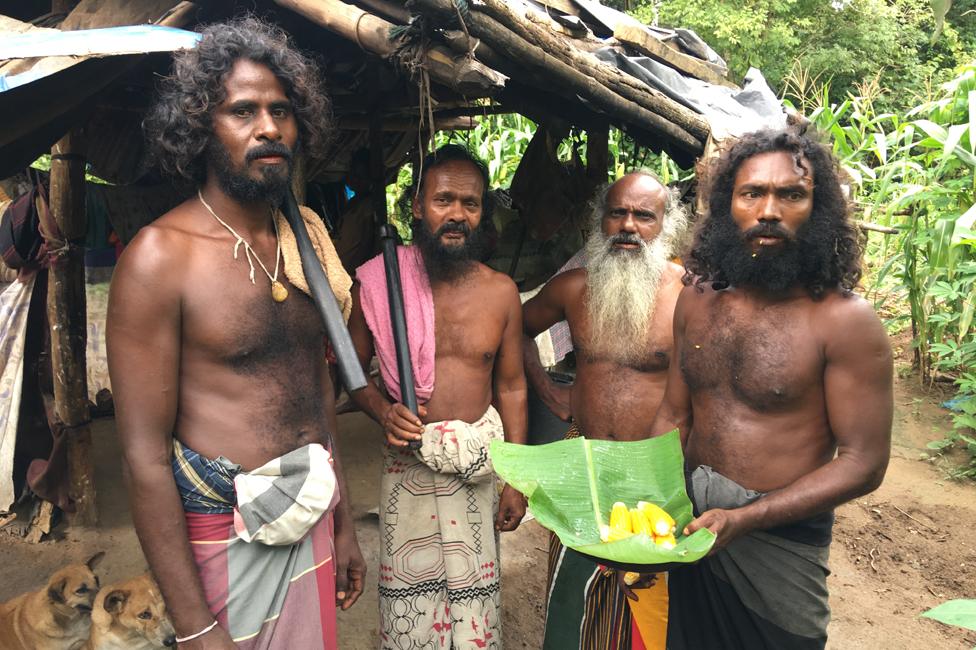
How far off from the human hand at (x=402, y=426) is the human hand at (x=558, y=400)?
971 millimetres

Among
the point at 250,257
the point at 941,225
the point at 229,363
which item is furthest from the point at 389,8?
the point at 941,225

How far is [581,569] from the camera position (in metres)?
3.01

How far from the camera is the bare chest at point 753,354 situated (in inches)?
89.4

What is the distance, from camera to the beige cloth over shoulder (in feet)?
7.28

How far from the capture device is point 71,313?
4.21 meters

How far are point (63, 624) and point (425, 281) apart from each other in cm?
223

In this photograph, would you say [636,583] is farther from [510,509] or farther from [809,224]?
[809,224]

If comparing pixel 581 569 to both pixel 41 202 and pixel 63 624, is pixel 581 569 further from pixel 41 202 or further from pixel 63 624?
pixel 41 202

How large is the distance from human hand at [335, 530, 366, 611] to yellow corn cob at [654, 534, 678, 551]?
3.43 ft

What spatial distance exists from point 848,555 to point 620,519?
3800 millimetres

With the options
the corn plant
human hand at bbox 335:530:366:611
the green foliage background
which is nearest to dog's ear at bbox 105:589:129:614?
human hand at bbox 335:530:366:611

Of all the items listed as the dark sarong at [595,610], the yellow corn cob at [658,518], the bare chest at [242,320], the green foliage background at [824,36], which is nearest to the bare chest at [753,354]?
the yellow corn cob at [658,518]

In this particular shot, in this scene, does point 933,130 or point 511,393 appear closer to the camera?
point 511,393

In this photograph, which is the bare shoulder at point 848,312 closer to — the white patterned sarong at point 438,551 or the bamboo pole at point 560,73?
the bamboo pole at point 560,73
